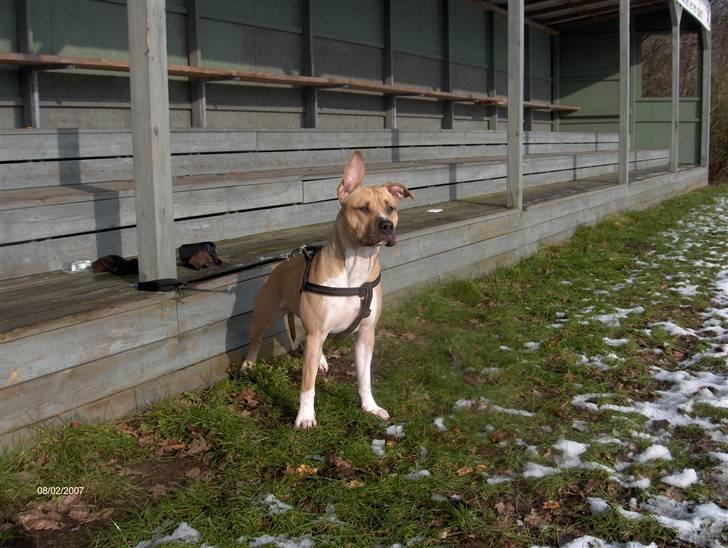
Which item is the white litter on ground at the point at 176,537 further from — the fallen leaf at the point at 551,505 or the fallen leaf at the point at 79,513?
the fallen leaf at the point at 551,505

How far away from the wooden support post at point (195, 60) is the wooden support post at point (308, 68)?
188 centimetres

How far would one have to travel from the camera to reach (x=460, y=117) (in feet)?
44.7

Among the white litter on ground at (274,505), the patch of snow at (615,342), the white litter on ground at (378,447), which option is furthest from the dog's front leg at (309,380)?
the patch of snow at (615,342)

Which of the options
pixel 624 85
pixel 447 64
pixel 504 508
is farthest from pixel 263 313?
pixel 447 64

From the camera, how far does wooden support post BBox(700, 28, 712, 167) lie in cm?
1662

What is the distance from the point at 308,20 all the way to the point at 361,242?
22.6 ft

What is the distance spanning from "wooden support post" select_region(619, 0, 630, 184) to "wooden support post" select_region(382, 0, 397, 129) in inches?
129

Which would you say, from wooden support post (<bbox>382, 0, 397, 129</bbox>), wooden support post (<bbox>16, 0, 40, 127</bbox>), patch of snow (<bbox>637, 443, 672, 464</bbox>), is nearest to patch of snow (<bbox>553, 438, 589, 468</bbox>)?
patch of snow (<bbox>637, 443, 672, 464</bbox>)

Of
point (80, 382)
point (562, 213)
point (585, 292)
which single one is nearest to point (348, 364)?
point (80, 382)

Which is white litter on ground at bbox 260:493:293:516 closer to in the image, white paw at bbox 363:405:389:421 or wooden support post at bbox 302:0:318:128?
white paw at bbox 363:405:389:421

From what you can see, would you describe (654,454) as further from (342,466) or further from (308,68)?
(308,68)

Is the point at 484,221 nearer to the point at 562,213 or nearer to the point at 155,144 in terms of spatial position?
the point at 562,213

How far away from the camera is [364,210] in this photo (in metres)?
3.48
